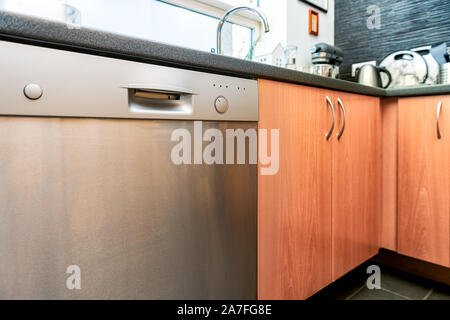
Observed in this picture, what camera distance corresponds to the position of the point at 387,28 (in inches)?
69.7

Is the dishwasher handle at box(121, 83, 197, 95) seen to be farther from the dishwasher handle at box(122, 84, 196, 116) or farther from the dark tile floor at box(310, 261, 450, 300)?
the dark tile floor at box(310, 261, 450, 300)

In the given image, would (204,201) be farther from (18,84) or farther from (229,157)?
(18,84)

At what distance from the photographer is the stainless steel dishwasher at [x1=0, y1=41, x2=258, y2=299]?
19.6 inches

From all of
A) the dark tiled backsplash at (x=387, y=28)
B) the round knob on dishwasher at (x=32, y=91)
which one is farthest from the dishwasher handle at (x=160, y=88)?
the dark tiled backsplash at (x=387, y=28)

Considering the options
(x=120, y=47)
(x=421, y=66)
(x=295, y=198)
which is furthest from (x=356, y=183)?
(x=120, y=47)

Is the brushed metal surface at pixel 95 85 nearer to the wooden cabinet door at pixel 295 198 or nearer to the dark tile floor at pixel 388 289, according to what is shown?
the wooden cabinet door at pixel 295 198

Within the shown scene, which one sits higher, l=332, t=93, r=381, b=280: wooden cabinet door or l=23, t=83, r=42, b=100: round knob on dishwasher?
l=23, t=83, r=42, b=100: round knob on dishwasher

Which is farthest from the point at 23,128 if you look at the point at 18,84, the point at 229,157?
the point at 229,157

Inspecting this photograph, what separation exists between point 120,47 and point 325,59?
1.37 metres

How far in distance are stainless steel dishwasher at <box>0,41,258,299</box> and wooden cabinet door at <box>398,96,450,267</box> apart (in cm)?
97

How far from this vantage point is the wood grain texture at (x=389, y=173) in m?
1.41

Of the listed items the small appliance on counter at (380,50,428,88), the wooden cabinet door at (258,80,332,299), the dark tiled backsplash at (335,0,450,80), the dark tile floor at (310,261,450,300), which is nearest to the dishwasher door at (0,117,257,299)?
the wooden cabinet door at (258,80,332,299)

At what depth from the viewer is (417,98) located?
4.27 feet
